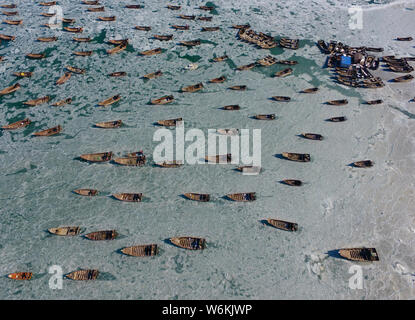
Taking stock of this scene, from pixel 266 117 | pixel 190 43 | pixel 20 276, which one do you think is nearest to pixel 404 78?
pixel 266 117

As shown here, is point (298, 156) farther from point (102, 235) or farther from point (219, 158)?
point (102, 235)

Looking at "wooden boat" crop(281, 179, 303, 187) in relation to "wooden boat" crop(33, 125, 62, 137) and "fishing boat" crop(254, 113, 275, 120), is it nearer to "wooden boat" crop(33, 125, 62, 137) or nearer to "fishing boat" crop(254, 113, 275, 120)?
"fishing boat" crop(254, 113, 275, 120)

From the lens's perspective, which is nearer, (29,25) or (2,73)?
(2,73)

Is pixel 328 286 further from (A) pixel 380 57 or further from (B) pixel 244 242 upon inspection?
(A) pixel 380 57

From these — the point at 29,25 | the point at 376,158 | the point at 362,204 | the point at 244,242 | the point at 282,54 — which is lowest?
the point at 244,242

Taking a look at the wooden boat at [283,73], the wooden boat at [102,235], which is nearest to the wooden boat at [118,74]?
the wooden boat at [283,73]

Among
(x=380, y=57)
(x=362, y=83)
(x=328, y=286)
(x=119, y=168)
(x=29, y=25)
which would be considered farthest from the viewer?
(x=29, y=25)

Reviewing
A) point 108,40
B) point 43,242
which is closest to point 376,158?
point 43,242
